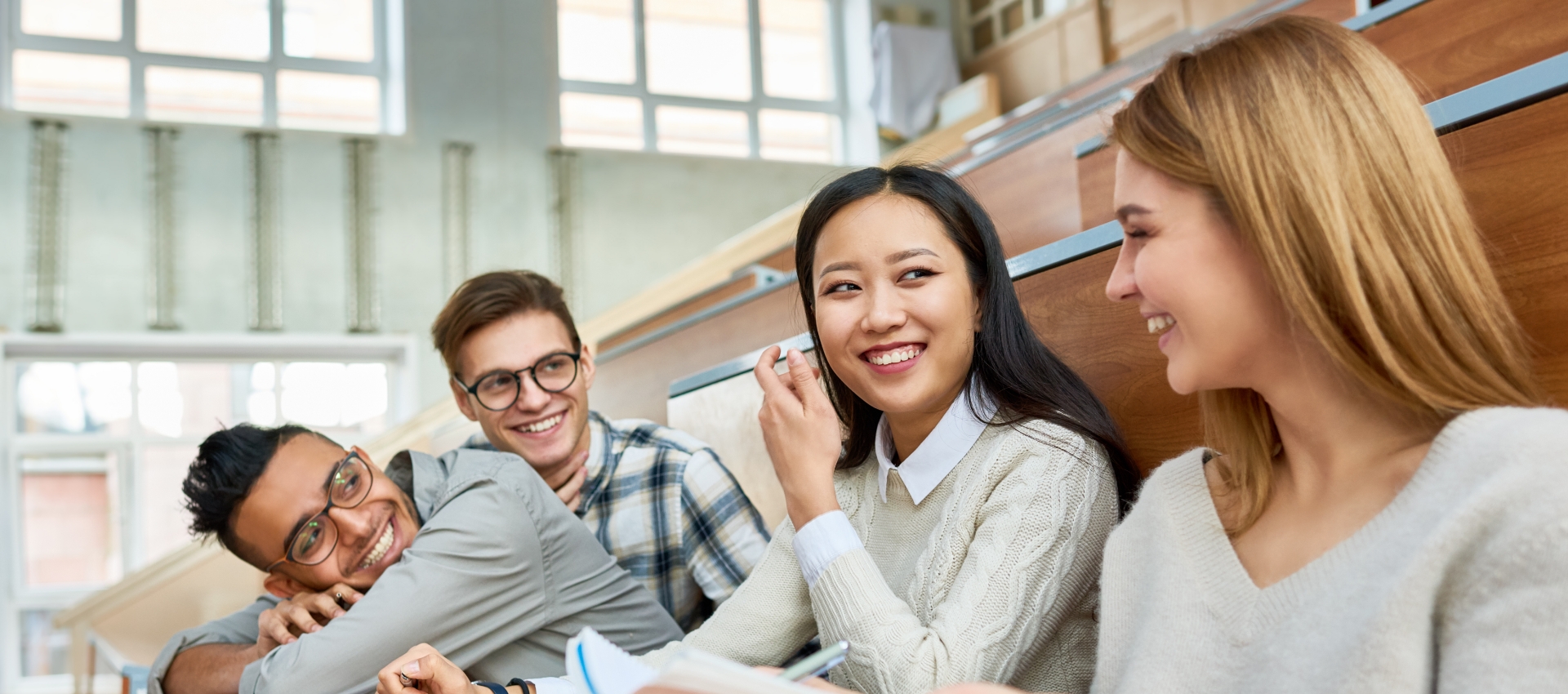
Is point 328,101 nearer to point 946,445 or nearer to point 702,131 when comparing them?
point 702,131

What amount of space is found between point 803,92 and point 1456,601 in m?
7.60

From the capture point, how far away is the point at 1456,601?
611 millimetres

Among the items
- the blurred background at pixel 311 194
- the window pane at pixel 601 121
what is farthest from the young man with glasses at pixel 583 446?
the window pane at pixel 601 121

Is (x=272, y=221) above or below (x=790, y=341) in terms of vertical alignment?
above

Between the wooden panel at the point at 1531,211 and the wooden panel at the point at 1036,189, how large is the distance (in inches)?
37.8

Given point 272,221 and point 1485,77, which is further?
point 272,221

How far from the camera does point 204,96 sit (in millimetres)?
6484

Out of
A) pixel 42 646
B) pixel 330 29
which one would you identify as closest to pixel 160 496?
pixel 42 646

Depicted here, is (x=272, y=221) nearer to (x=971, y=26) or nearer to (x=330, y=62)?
(x=330, y=62)

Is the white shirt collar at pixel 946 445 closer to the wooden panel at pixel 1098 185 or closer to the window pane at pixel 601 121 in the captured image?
the wooden panel at pixel 1098 185

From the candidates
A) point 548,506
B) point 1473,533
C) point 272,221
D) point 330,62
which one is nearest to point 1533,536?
point 1473,533

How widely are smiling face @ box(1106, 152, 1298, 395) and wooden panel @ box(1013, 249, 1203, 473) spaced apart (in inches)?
13.0

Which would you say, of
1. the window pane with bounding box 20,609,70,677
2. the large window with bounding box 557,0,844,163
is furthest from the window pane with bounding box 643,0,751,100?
the window pane with bounding box 20,609,70,677

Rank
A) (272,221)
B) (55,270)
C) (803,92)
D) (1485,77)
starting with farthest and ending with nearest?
1. (803,92)
2. (272,221)
3. (55,270)
4. (1485,77)
